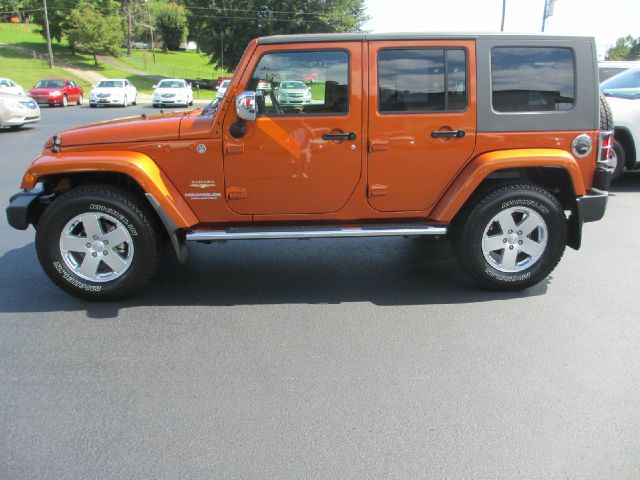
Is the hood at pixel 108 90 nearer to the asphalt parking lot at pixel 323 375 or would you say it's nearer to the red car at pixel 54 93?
the red car at pixel 54 93

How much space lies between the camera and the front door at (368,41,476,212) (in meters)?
4.19

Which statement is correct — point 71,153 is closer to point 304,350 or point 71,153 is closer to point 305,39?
point 305,39

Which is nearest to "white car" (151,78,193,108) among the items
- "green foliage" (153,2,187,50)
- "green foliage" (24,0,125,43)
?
"green foliage" (24,0,125,43)

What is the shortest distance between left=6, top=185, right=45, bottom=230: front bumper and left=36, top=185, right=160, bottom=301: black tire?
137 mm

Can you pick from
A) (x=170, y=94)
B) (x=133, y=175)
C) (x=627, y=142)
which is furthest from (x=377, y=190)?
(x=170, y=94)

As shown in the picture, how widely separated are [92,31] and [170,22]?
3255 centimetres

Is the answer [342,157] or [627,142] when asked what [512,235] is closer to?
[342,157]

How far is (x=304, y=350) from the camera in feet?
11.8

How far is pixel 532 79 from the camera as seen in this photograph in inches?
170

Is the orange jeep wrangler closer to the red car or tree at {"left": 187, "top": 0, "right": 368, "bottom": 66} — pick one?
the red car

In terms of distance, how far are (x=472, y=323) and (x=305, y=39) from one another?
243cm

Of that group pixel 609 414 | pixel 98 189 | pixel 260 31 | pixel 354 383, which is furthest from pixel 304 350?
pixel 260 31

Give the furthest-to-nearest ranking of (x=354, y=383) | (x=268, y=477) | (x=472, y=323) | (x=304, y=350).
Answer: (x=472, y=323)
(x=304, y=350)
(x=354, y=383)
(x=268, y=477)

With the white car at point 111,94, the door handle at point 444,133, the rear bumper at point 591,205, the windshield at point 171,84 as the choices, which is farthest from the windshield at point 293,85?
the windshield at point 171,84
